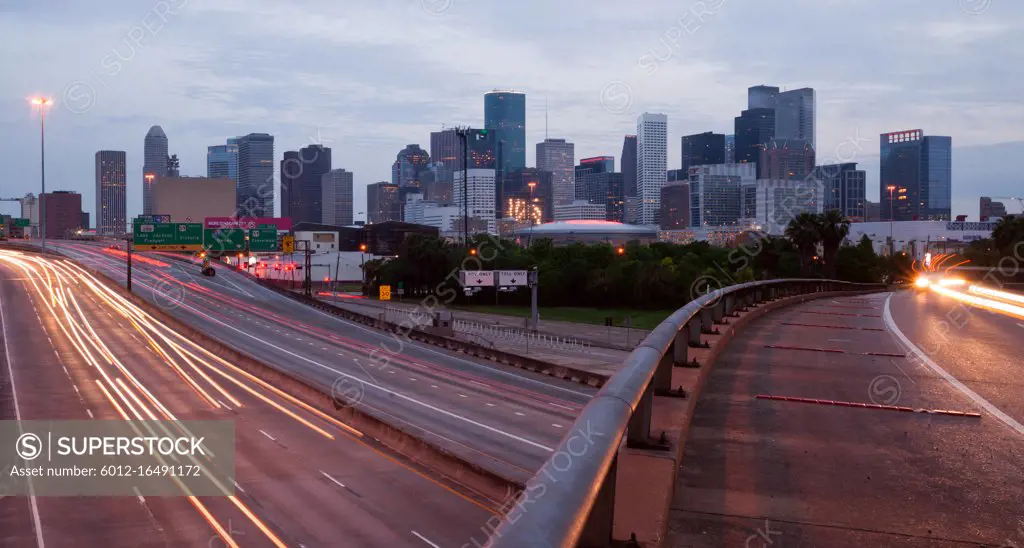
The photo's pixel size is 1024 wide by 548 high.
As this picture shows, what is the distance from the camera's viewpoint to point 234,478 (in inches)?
909

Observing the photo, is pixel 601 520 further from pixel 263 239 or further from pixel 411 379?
pixel 263 239

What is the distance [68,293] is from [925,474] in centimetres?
8580

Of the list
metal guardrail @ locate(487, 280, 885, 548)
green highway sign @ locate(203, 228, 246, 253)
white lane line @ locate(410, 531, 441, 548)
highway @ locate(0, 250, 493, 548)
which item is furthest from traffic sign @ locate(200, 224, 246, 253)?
metal guardrail @ locate(487, 280, 885, 548)

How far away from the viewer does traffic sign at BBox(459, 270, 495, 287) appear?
89562 millimetres

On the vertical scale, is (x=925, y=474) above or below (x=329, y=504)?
above

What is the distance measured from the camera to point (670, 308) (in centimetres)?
10631

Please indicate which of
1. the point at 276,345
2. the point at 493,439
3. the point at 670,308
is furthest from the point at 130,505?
the point at 670,308

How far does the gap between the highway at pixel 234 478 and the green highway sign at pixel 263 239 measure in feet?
129

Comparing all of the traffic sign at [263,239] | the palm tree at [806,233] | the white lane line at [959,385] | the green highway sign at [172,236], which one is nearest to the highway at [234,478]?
the white lane line at [959,385]

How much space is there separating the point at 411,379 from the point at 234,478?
Answer: 18.5 metres

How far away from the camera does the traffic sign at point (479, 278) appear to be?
294 feet

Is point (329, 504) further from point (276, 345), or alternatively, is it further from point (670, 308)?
point (670, 308)

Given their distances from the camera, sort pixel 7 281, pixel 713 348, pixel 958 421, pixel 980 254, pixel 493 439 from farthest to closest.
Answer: pixel 980 254, pixel 7 281, pixel 493 439, pixel 713 348, pixel 958 421

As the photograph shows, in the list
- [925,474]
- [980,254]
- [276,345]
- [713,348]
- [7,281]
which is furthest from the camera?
[980,254]
